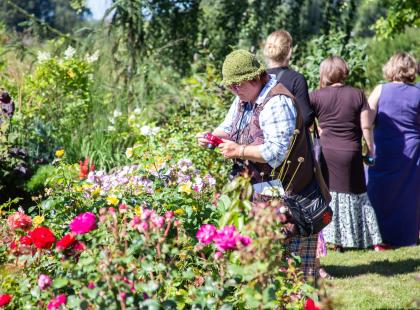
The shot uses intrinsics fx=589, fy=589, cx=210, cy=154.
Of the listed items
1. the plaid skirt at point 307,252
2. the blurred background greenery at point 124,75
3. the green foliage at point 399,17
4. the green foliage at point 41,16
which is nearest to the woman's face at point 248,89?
the plaid skirt at point 307,252

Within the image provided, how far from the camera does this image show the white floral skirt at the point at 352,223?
16.8 feet

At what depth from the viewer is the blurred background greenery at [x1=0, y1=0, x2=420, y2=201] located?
552 cm

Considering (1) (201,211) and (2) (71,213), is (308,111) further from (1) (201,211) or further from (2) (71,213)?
(2) (71,213)

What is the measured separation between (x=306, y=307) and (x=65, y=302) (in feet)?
2.89

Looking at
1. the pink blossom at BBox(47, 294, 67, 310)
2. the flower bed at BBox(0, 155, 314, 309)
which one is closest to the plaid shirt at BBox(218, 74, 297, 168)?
the flower bed at BBox(0, 155, 314, 309)

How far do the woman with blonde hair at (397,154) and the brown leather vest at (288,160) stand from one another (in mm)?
2531

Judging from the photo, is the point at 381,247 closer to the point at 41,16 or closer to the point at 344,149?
the point at 344,149

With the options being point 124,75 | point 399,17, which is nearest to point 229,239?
point 124,75

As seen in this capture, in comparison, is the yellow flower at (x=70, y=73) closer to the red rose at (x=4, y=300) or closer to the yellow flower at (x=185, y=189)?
the yellow flower at (x=185, y=189)

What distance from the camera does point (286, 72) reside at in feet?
13.0

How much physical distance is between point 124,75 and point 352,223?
3.59 m

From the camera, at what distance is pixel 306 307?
7.18ft

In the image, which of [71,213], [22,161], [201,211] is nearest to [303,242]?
[201,211]

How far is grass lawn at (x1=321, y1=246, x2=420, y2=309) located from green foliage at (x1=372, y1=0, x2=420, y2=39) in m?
7.23
